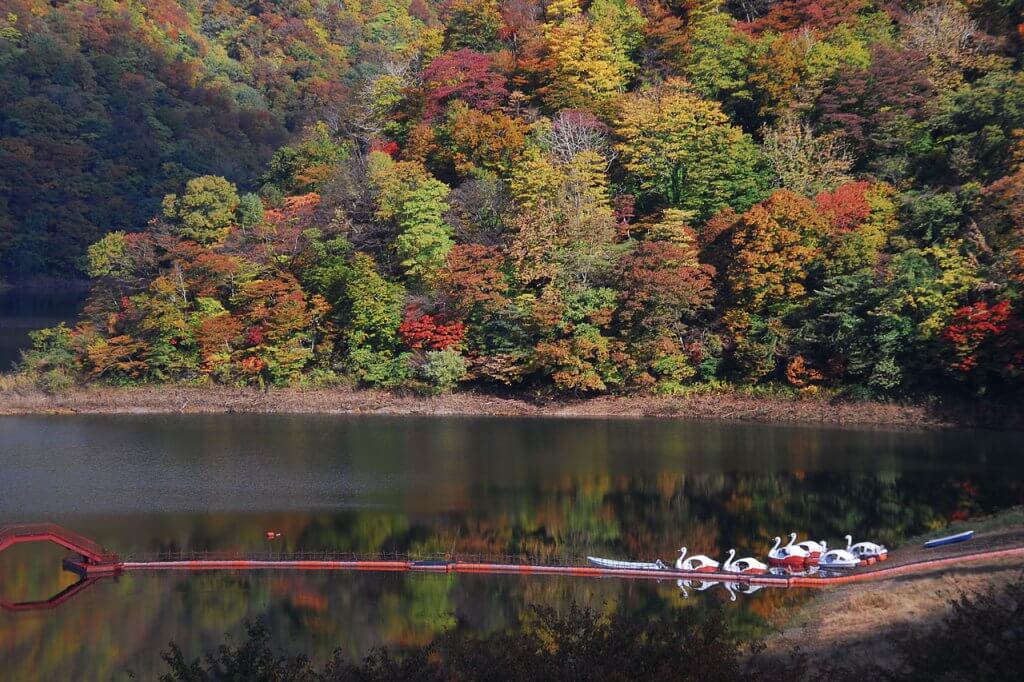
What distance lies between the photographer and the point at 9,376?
160 feet

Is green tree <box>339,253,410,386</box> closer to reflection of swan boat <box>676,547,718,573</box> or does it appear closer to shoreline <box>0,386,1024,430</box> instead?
shoreline <box>0,386,1024,430</box>

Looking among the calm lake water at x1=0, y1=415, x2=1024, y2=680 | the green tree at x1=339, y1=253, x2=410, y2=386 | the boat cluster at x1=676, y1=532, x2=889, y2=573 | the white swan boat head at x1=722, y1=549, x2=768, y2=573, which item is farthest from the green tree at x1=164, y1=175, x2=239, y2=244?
the white swan boat head at x1=722, y1=549, x2=768, y2=573

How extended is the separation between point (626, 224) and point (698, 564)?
2529 centimetres

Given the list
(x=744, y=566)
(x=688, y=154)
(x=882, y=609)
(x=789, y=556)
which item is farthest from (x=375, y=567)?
(x=688, y=154)

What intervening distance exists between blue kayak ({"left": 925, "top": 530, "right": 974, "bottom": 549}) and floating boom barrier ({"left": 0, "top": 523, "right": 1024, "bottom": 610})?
1.55 m

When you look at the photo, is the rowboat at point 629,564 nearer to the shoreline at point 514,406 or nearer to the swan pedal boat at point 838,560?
the swan pedal boat at point 838,560

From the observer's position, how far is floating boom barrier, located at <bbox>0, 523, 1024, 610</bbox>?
2384 cm

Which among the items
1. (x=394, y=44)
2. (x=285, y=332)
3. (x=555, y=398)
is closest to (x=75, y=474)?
(x=285, y=332)

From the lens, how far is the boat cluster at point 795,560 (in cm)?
2461

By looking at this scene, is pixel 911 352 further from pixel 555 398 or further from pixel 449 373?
pixel 449 373

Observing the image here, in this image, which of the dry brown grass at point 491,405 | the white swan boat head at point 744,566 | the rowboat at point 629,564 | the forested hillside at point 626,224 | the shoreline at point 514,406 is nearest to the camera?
the white swan boat head at point 744,566

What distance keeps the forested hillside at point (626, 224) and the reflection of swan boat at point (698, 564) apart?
54.8ft

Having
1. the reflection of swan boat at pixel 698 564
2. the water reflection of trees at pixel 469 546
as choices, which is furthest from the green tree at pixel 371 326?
the reflection of swan boat at pixel 698 564

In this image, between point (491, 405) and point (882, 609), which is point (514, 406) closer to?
point (491, 405)
